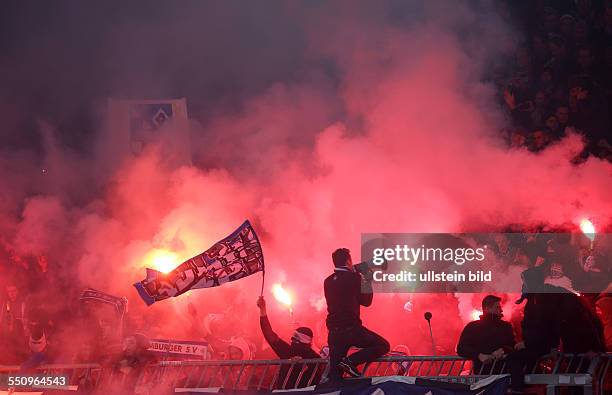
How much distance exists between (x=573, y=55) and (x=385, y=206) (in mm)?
2908

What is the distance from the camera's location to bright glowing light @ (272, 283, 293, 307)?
1118 cm

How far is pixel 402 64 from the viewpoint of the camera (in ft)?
38.6

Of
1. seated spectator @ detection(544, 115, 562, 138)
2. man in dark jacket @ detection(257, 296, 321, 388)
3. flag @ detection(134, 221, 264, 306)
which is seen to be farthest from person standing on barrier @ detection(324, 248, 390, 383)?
seated spectator @ detection(544, 115, 562, 138)

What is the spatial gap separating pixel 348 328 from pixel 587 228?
371 centimetres

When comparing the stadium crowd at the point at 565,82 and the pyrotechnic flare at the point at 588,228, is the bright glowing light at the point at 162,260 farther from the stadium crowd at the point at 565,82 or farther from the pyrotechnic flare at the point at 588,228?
the pyrotechnic flare at the point at 588,228

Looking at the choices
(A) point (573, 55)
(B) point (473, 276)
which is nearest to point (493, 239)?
(B) point (473, 276)

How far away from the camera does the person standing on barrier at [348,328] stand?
7316 mm

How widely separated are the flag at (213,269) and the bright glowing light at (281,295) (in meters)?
1.49

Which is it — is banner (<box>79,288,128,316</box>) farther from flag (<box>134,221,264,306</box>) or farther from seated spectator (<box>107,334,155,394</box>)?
seated spectator (<box>107,334,155,394</box>)

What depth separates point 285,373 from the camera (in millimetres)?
7934

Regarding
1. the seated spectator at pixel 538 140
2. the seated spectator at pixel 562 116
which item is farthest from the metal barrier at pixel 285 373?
the seated spectator at pixel 562 116

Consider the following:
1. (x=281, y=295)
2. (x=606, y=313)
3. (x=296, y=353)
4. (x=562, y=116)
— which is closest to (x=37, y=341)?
(x=281, y=295)

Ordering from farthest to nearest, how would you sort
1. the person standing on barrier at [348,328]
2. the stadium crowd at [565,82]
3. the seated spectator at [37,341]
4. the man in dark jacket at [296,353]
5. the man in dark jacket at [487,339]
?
the seated spectator at [37,341] < the stadium crowd at [565,82] < the man in dark jacket at [296,353] < the person standing on barrier at [348,328] < the man in dark jacket at [487,339]

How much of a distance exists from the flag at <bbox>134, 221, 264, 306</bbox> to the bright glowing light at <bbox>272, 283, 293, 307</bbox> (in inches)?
58.8
